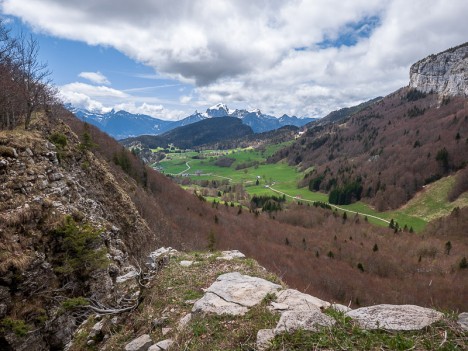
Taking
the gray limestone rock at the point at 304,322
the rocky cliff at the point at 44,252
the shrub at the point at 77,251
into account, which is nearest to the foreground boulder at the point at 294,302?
the gray limestone rock at the point at 304,322

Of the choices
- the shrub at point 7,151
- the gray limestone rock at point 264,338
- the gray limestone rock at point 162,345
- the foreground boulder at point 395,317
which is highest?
the shrub at point 7,151

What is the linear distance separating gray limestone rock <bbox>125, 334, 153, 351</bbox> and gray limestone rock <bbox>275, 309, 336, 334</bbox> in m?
3.79

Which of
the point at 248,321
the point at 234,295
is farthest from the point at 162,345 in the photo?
the point at 234,295

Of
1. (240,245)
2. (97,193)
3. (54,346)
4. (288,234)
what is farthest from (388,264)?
(54,346)

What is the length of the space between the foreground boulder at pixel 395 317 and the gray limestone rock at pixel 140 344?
5.39m

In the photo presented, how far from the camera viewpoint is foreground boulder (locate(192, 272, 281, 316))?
29.8 ft

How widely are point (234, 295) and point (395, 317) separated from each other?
15.7ft

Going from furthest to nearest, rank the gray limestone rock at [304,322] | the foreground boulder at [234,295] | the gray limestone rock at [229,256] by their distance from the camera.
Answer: the gray limestone rock at [229,256] → the foreground boulder at [234,295] → the gray limestone rock at [304,322]

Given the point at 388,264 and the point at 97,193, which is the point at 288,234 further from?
the point at 97,193

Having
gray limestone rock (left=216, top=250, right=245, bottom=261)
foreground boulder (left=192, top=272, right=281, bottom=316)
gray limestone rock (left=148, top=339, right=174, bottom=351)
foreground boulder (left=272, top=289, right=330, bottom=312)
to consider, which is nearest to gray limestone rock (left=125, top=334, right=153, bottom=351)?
gray limestone rock (left=148, top=339, right=174, bottom=351)

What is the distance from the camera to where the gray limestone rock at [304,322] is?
688 cm

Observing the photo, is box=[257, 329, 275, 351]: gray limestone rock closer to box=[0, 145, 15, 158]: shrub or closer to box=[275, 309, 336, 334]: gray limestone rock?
box=[275, 309, 336, 334]: gray limestone rock

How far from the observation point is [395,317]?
696cm

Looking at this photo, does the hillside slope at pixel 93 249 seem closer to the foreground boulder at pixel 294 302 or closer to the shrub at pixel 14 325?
the shrub at pixel 14 325
